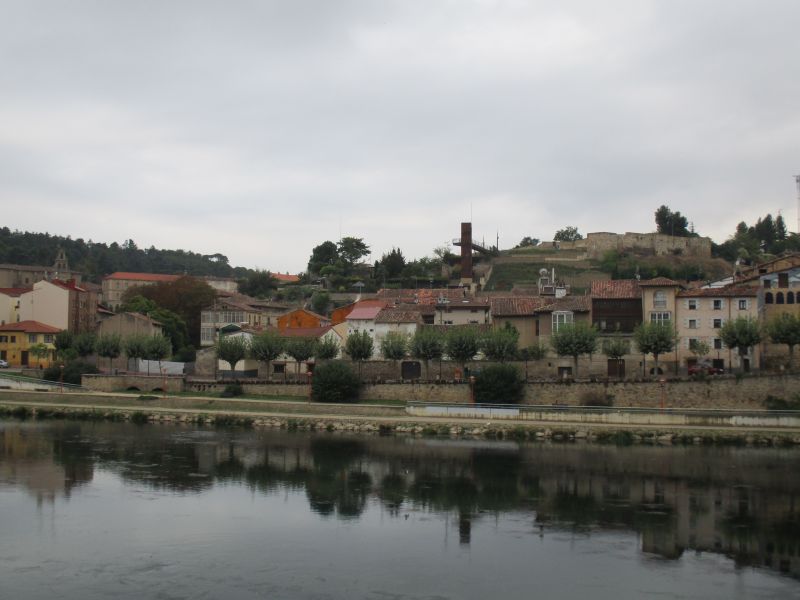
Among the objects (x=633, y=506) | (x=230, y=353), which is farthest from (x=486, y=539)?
(x=230, y=353)

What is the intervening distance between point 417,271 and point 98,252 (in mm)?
93736

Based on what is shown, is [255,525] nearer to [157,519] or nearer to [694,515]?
[157,519]

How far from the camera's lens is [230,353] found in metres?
52.9

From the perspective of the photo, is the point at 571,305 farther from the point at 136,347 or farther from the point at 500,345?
the point at 136,347

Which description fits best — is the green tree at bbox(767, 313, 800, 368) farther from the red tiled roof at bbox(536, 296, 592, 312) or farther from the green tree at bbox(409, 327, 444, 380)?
the green tree at bbox(409, 327, 444, 380)

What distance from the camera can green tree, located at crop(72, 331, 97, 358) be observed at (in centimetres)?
5700

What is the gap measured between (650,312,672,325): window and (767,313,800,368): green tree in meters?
5.87

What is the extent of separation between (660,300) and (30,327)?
42.6 metres

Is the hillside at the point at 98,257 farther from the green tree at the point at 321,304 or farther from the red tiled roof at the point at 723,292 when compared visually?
the red tiled roof at the point at 723,292

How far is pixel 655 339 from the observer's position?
44.4 meters

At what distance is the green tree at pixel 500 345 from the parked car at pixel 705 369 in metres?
9.41

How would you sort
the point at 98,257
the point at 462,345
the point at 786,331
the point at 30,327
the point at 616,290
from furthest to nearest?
the point at 98,257 < the point at 30,327 < the point at 616,290 < the point at 462,345 < the point at 786,331

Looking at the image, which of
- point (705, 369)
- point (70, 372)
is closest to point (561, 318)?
point (705, 369)

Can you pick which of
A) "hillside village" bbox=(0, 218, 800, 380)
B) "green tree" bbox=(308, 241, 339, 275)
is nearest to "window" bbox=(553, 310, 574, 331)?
"hillside village" bbox=(0, 218, 800, 380)
